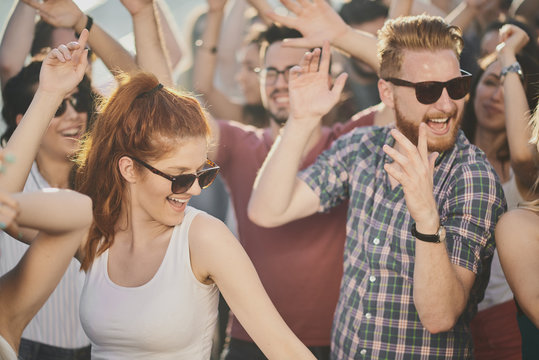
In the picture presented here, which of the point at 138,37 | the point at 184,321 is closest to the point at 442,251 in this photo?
the point at 184,321

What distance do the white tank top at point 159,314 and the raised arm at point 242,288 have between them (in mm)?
63

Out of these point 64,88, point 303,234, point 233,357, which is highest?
point 64,88

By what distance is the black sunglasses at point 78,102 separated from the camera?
2.95 metres

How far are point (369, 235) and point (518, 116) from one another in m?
0.94

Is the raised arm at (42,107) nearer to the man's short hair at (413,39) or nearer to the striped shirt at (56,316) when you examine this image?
the striped shirt at (56,316)

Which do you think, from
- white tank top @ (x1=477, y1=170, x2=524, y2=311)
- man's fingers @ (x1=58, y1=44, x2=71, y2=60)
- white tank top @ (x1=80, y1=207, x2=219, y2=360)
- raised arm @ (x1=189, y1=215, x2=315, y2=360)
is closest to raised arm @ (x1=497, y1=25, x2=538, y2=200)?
white tank top @ (x1=477, y1=170, x2=524, y2=311)

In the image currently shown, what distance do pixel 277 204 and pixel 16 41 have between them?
1.75 m

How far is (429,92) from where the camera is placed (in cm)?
249

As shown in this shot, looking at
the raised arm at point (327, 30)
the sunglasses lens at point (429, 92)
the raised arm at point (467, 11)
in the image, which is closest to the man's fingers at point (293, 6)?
the raised arm at point (327, 30)

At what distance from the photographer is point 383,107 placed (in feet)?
10.3

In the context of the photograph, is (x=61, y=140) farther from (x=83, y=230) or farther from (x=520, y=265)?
(x=520, y=265)

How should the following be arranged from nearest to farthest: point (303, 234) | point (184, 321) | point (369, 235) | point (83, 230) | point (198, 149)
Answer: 1. point (83, 230)
2. point (184, 321)
3. point (198, 149)
4. point (369, 235)
5. point (303, 234)

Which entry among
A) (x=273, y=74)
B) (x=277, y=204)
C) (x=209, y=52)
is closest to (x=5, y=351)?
(x=277, y=204)

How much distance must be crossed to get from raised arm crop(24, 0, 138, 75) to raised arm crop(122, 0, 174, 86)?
90mm
